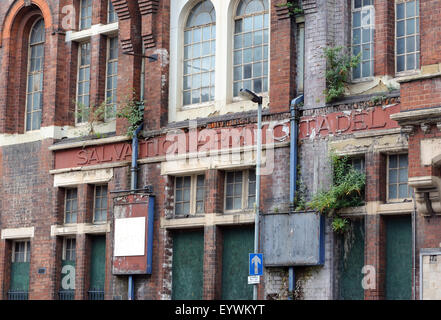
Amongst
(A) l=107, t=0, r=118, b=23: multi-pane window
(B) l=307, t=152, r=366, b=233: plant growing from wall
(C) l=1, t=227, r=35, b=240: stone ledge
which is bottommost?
(C) l=1, t=227, r=35, b=240: stone ledge

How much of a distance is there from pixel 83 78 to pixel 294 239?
10.5 meters

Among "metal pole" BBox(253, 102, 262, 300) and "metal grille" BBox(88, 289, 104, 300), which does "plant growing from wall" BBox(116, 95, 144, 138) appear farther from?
"metal pole" BBox(253, 102, 262, 300)

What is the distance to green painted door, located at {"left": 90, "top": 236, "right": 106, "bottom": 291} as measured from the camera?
29312mm

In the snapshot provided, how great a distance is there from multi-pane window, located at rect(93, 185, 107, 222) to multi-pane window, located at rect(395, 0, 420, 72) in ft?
32.9

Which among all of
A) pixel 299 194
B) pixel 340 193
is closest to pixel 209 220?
pixel 299 194

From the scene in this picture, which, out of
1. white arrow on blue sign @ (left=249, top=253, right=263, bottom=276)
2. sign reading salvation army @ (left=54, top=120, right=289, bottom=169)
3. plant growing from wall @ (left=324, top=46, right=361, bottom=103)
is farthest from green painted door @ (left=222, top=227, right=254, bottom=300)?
plant growing from wall @ (left=324, top=46, right=361, bottom=103)

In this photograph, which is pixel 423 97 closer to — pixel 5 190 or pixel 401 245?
pixel 401 245

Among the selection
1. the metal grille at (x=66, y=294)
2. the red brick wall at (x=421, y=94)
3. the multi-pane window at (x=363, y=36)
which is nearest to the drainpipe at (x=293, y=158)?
the multi-pane window at (x=363, y=36)

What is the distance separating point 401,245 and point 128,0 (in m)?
11.4

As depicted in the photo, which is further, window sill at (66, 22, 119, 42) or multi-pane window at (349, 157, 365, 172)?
window sill at (66, 22, 119, 42)

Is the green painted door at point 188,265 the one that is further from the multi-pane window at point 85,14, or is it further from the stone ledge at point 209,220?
the multi-pane window at point 85,14

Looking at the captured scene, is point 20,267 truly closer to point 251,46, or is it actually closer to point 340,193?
point 251,46

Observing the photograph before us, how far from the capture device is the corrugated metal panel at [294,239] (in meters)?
23.9

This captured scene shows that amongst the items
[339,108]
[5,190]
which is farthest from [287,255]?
[5,190]
